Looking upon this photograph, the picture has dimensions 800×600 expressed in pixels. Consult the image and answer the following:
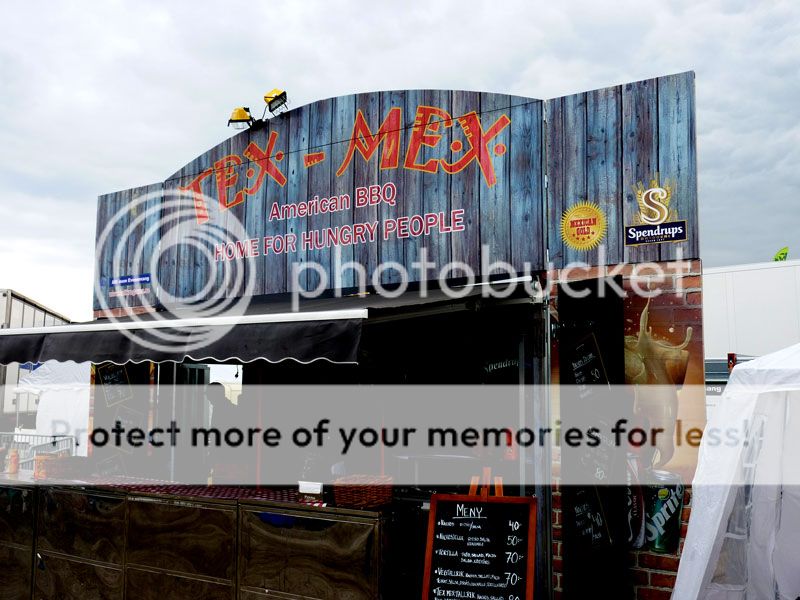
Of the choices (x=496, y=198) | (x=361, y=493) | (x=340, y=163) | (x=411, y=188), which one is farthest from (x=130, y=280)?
(x=361, y=493)

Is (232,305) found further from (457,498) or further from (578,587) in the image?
(578,587)

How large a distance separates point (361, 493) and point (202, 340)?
5.27ft

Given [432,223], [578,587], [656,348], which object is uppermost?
[432,223]

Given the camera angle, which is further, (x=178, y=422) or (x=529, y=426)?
(x=178, y=422)

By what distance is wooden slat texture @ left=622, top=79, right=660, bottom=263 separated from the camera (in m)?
5.73

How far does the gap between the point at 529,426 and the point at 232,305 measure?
11.5 feet

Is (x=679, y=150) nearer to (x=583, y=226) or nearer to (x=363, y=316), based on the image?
(x=583, y=226)

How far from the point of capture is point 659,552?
17.7 ft

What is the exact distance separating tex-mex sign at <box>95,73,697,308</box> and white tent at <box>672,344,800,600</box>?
139 centimetres

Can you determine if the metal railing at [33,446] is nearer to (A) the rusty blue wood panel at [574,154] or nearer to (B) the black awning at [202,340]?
(B) the black awning at [202,340]

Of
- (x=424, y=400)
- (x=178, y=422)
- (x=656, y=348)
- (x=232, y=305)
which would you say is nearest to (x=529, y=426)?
(x=656, y=348)

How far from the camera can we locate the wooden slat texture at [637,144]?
5.73 m

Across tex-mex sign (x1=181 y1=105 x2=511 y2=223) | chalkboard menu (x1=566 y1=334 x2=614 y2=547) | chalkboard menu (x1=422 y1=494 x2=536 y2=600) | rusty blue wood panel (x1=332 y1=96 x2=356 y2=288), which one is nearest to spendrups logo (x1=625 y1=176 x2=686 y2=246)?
chalkboard menu (x1=566 y1=334 x2=614 y2=547)

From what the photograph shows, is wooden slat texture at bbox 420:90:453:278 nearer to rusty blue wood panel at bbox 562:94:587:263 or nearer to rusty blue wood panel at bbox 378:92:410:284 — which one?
rusty blue wood panel at bbox 378:92:410:284
